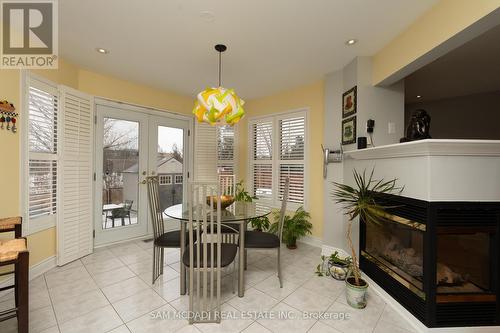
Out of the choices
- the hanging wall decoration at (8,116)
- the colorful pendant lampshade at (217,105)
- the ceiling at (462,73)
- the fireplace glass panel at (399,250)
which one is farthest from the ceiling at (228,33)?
the fireplace glass panel at (399,250)

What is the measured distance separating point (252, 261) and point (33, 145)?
2.79m

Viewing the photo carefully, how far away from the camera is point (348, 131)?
2.66m

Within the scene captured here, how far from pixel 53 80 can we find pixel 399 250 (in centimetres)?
410

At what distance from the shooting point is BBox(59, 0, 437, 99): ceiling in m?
1.73

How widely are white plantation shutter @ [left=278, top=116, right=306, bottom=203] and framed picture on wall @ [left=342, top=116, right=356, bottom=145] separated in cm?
77

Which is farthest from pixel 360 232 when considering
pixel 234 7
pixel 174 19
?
pixel 174 19

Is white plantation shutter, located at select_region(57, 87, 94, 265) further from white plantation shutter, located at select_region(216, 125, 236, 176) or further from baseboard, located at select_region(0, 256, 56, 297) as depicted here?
white plantation shutter, located at select_region(216, 125, 236, 176)

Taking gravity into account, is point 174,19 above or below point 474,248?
above

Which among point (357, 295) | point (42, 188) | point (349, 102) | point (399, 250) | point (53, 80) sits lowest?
point (357, 295)

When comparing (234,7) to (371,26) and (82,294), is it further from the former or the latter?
(82,294)

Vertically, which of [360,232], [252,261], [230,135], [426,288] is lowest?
[252,261]

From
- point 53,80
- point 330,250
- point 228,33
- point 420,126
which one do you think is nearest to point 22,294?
point 53,80

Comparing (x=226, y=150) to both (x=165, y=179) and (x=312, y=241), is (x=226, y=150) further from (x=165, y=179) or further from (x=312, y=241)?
(x=312, y=241)

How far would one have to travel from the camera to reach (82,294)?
1.97 meters
